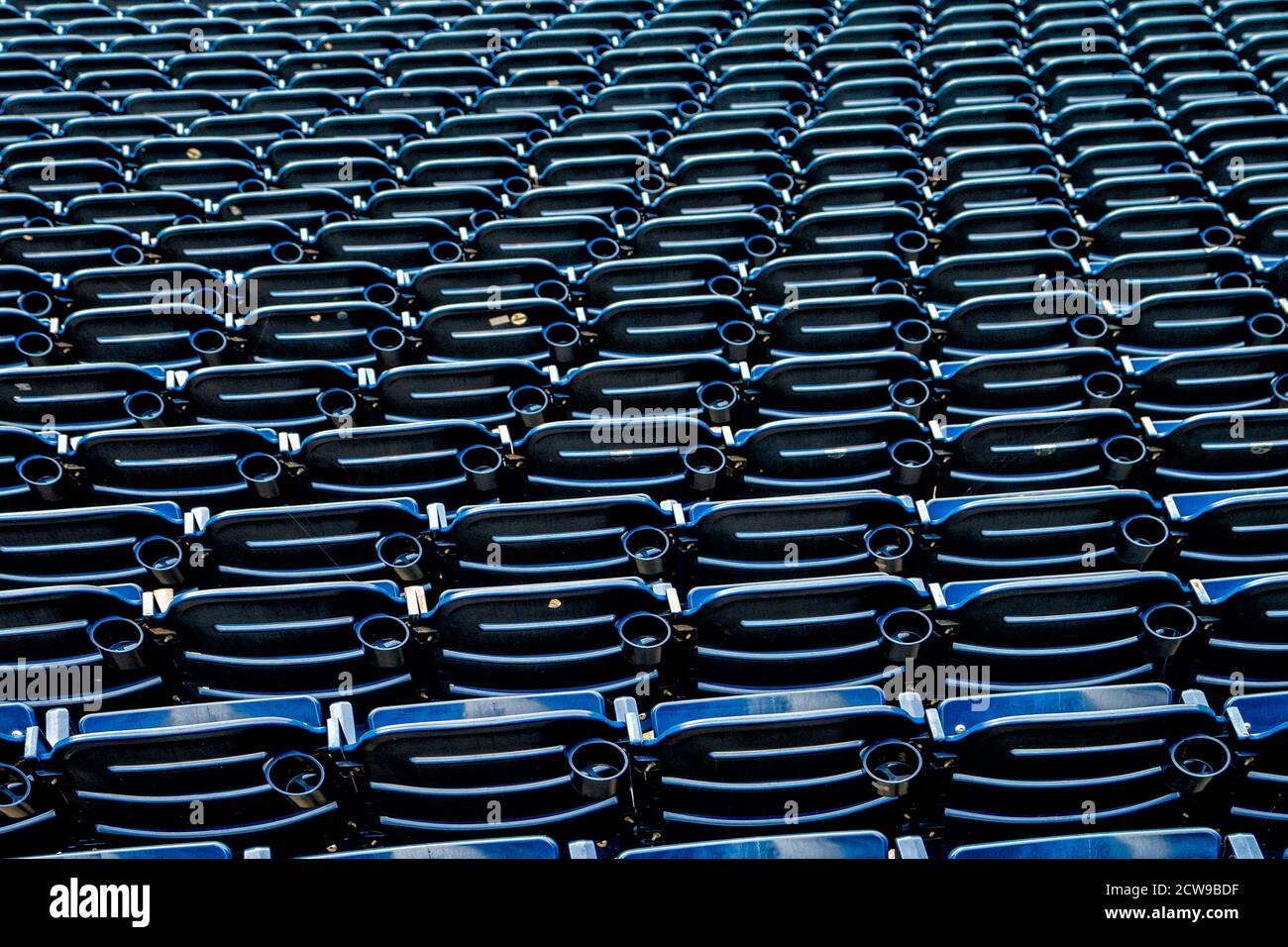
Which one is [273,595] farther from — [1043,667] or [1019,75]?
[1019,75]

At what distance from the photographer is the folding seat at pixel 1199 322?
471cm

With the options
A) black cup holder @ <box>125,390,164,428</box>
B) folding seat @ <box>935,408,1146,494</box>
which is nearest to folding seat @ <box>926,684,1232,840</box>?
folding seat @ <box>935,408,1146,494</box>

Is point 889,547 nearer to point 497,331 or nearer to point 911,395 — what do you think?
point 911,395

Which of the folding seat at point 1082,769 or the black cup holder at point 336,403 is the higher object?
the black cup holder at point 336,403

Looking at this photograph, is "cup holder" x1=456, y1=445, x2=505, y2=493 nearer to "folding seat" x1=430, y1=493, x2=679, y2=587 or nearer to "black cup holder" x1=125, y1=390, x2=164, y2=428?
"folding seat" x1=430, y1=493, x2=679, y2=587

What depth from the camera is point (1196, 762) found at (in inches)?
118

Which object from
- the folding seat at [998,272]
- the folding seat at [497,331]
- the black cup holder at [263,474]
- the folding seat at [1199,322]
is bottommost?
the black cup holder at [263,474]

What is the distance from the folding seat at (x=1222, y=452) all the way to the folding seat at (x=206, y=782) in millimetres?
3092

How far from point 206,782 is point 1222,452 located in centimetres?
356

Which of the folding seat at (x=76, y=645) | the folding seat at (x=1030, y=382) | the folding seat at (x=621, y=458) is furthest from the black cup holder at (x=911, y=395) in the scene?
the folding seat at (x=76, y=645)

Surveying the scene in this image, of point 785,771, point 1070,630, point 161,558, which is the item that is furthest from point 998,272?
point 161,558

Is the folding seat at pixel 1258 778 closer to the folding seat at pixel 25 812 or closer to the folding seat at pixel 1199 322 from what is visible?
the folding seat at pixel 1199 322

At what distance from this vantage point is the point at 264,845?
3004mm

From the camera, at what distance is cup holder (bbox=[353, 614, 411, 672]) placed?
331 centimetres
